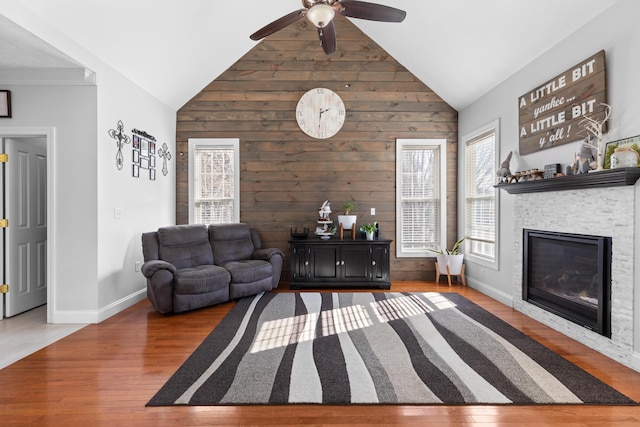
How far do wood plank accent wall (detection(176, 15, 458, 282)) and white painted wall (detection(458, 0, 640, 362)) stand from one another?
3.25ft

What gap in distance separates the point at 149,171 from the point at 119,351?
8.50 feet

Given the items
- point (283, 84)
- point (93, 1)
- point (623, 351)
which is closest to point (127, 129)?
point (93, 1)

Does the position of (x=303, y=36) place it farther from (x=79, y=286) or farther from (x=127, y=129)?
(x=79, y=286)

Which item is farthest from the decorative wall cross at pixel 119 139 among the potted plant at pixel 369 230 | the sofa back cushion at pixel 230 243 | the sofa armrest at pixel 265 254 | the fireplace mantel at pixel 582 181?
the fireplace mantel at pixel 582 181

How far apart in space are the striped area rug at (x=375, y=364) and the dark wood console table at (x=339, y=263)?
122 cm

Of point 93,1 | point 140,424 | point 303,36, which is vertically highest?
point 303,36

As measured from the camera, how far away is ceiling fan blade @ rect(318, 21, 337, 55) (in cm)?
313

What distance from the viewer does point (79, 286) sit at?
3.61 meters

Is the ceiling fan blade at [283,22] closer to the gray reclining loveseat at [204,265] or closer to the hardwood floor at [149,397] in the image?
the gray reclining loveseat at [204,265]

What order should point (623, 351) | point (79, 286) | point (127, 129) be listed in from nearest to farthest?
point (623, 351), point (79, 286), point (127, 129)

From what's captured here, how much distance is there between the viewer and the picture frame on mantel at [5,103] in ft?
11.7

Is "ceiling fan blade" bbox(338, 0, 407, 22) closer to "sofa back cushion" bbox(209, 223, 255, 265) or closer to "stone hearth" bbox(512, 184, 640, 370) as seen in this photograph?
"stone hearth" bbox(512, 184, 640, 370)

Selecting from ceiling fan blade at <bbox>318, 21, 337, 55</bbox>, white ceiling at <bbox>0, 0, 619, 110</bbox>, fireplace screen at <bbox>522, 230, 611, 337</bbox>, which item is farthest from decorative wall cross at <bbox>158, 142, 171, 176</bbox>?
fireplace screen at <bbox>522, 230, 611, 337</bbox>

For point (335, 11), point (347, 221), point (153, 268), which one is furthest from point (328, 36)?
point (153, 268)
